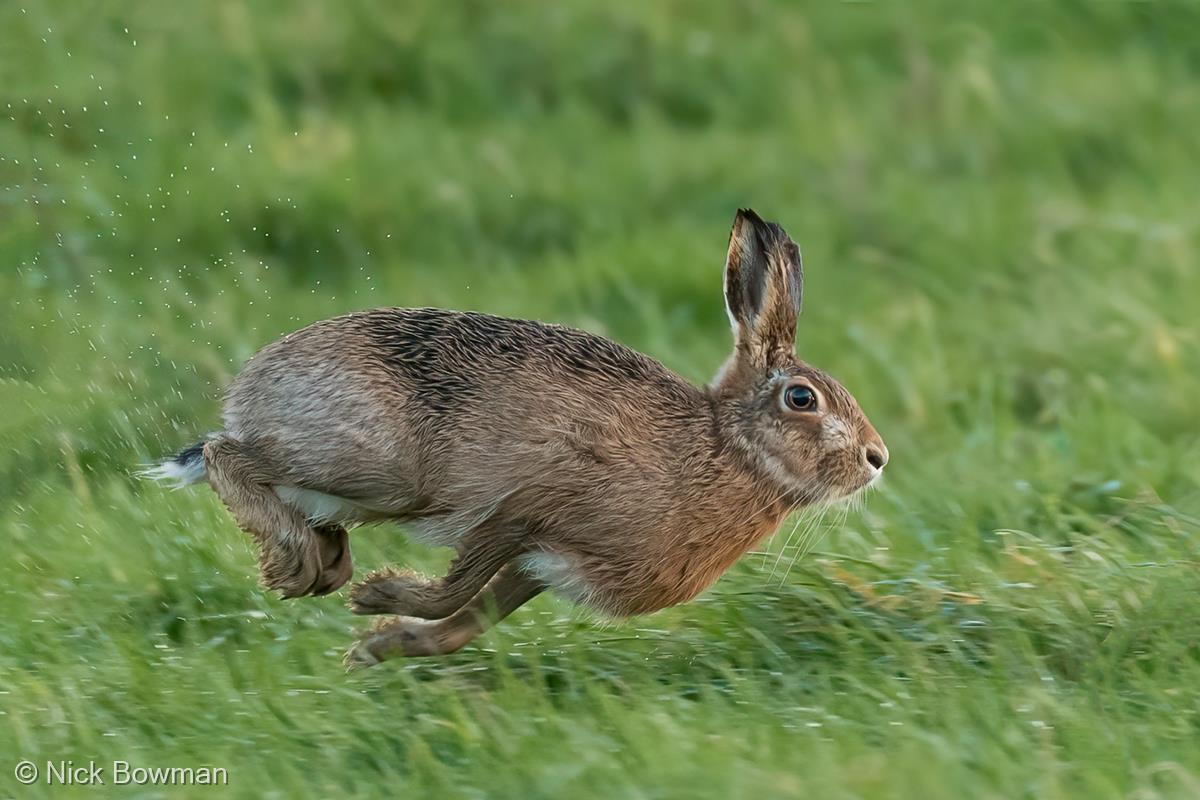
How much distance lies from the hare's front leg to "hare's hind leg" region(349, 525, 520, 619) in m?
0.04

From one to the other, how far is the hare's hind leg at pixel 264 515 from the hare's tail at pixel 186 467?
8 cm

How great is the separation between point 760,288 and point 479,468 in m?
0.94

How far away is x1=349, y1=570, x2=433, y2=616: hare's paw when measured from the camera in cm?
479

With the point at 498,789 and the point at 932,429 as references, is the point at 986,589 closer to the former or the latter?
the point at 498,789

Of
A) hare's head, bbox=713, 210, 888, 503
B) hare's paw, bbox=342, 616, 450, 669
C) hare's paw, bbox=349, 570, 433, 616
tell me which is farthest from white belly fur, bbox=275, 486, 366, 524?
hare's head, bbox=713, 210, 888, 503

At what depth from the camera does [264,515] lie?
4684 mm

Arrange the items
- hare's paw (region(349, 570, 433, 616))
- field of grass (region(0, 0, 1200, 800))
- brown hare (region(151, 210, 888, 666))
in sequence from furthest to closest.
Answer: hare's paw (region(349, 570, 433, 616)) → brown hare (region(151, 210, 888, 666)) → field of grass (region(0, 0, 1200, 800))

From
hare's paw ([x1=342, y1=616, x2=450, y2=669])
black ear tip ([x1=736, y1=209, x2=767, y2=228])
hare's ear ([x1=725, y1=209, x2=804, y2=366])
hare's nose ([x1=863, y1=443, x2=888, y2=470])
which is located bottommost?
hare's paw ([x1=342, y1=616, x2=450, y2=669])

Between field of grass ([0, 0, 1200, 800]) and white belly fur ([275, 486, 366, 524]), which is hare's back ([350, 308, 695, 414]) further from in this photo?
field of grass ([0, 0, 1200, 800])

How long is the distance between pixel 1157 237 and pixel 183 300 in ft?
13.4

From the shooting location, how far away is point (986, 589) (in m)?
5.11

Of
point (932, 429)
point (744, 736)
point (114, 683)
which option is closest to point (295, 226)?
point (932, 429)

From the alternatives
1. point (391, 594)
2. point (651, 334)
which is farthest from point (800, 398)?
point (651, 334)

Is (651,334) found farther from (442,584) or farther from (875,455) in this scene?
(442,584)
